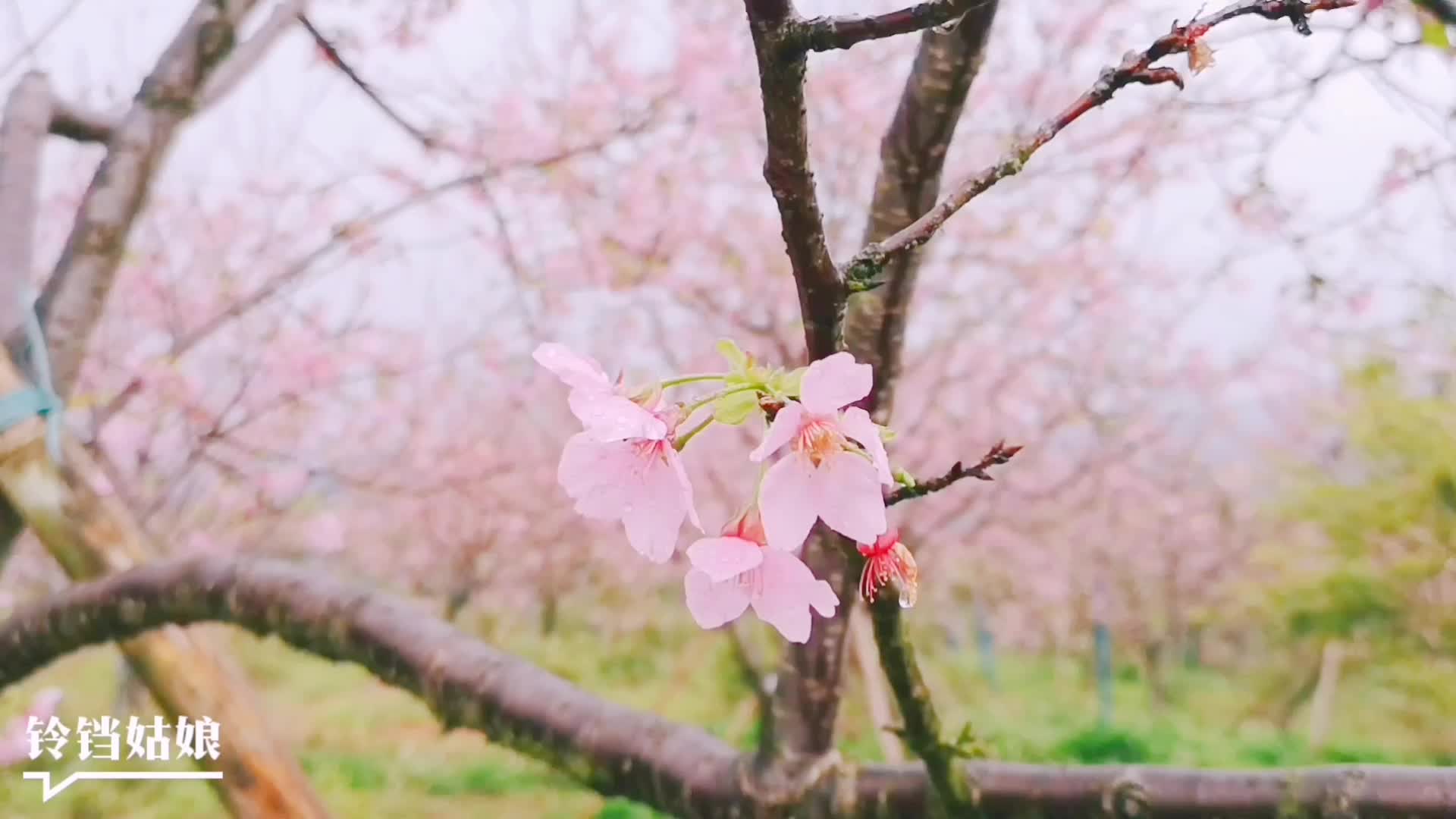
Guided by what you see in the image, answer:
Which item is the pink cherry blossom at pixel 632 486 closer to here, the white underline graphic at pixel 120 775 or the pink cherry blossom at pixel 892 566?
the pink cherry blossom at pixel 892 566

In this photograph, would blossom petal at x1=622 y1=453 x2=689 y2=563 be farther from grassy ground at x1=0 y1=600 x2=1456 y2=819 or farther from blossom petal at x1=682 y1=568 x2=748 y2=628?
grassy ground at x1=0 y1=600 x2=1456 y2=819

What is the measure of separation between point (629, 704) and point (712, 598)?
9.33 ft

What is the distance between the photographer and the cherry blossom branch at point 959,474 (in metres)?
0.25

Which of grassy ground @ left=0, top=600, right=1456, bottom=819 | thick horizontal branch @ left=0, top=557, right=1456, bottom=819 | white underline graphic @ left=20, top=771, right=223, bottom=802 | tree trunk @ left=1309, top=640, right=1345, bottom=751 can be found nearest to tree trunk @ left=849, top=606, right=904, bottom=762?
grassy ground @ left=0, top=600, right=1456, bottom=819

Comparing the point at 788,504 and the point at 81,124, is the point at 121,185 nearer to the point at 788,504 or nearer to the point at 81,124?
the point at 81,124

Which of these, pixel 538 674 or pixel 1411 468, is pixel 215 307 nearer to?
pixel 538 674

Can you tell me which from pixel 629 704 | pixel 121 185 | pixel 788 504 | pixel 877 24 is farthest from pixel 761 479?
pixel 629 704

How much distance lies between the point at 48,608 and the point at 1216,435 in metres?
5.05

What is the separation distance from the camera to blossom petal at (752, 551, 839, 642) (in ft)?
0.94

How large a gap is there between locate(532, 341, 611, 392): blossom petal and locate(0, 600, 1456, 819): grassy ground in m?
0.79

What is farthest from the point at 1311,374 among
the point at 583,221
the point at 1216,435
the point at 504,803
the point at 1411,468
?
the point at 504,803

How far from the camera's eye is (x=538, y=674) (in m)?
0.68

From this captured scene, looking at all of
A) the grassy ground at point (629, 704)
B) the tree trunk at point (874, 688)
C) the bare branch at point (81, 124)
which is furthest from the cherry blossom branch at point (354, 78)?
the tree trunk at point (874, 688)

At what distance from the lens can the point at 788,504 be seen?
10.1 inches
